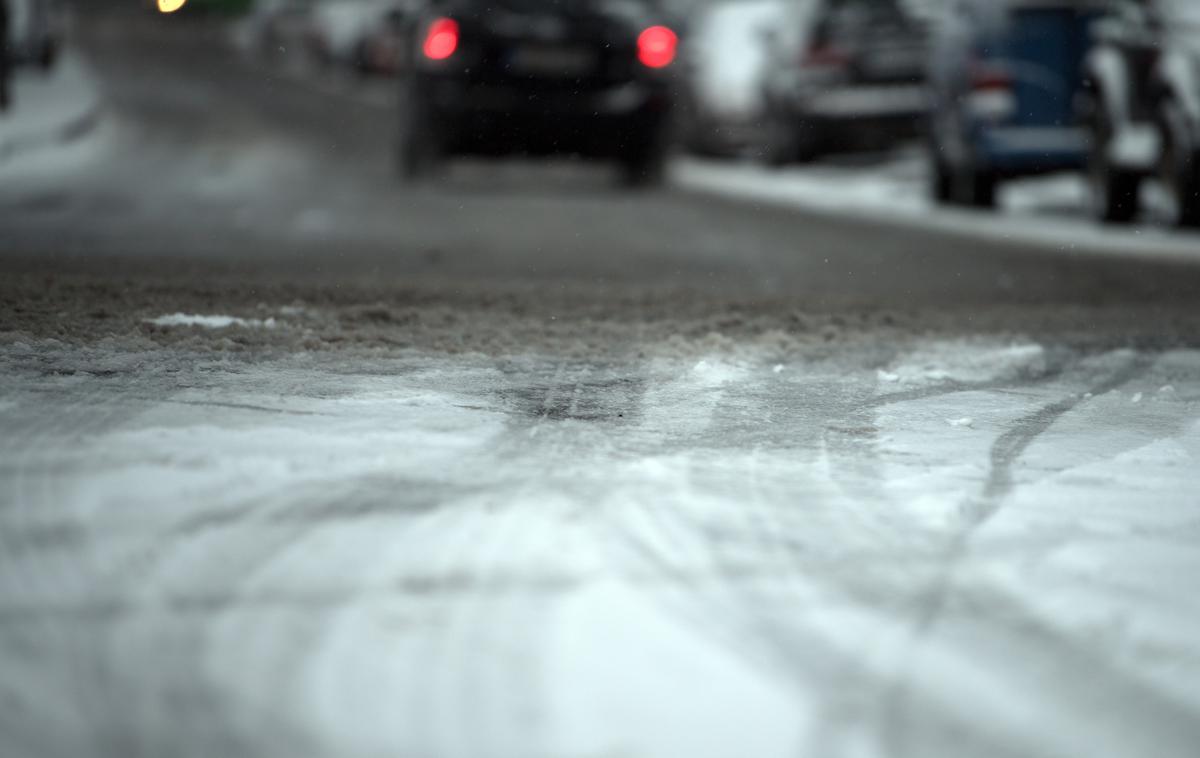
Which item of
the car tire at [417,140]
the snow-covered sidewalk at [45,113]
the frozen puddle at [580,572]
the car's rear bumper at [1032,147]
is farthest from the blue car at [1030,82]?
the frozen puddle at [580,572]

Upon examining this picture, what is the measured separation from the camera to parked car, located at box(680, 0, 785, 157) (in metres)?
19.7

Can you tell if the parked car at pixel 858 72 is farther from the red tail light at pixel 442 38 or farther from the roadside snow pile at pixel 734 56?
the red tail light at pixel 442 38

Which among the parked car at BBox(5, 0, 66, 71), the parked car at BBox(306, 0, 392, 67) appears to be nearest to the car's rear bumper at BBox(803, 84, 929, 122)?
the parked car at BBox(5, 0, 66, 71)

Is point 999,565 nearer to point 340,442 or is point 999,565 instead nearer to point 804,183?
point 340,442

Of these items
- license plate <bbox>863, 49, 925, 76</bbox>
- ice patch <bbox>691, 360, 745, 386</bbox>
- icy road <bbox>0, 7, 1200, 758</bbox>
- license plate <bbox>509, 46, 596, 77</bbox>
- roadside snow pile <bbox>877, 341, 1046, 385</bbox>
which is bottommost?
roadside snow pile <bbox>877, 341, 1046, 385</bbox>

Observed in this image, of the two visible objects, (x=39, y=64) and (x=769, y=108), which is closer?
(x=769, y=108)

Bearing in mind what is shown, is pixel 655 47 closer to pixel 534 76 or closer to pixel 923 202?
pixel 534 76

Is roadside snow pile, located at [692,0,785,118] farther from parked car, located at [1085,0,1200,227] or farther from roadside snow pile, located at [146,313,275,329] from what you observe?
roadside snow pile, located at [146,313,275,329]

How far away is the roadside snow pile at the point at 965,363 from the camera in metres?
5.38

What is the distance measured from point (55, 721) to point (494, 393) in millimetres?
2531

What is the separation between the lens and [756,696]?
→ 8.04ft

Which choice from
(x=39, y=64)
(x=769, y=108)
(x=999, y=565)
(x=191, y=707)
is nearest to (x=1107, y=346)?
(x=999, y=565)

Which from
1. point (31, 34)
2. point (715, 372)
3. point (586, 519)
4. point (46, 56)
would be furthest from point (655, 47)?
point (46, 56)

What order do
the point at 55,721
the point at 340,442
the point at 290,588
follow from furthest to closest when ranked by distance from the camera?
the point at 340,442, the point at 290,588, the point at 55,721
